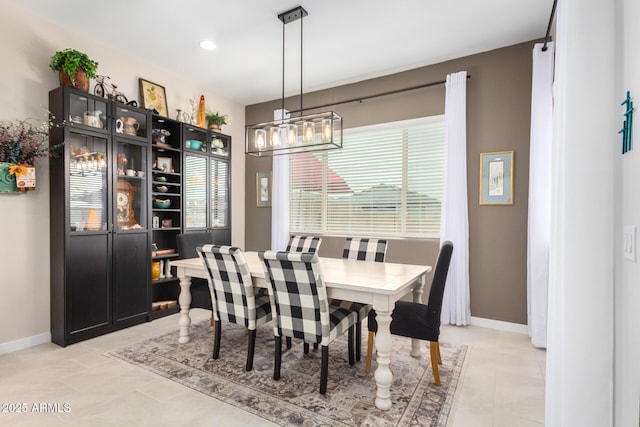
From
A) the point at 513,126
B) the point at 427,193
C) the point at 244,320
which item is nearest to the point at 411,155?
the point at 427,193

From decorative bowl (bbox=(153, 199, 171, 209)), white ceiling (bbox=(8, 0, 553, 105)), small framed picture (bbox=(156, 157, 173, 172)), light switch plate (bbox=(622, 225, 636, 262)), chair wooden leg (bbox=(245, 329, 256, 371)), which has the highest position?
white ceiling (bbox=(8, 0, 553, 105))

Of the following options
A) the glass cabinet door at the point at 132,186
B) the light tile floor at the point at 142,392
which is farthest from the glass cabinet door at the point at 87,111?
the light tile floor at the point at 142,392

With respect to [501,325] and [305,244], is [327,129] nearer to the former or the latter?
[305,244]

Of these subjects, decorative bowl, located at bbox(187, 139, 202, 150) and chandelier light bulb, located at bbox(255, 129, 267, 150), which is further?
decorative bowl, located at bbox(187, 139, 202, 150)

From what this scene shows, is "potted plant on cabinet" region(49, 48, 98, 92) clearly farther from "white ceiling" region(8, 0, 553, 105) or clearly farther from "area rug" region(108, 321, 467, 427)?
"area rug" region(108, 321, 467, 427)

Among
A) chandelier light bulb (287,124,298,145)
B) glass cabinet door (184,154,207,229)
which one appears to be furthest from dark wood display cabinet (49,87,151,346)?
chandelier light bulb (287,124,298,145)

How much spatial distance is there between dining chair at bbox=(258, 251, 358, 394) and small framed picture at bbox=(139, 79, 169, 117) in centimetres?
280

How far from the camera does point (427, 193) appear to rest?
389cm

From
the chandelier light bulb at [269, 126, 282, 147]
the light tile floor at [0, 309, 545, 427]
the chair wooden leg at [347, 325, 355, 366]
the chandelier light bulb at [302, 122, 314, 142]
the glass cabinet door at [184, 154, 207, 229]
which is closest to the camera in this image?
the light tile floor at [0, 309, 545, 427]

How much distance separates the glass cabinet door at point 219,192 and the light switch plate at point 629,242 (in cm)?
420

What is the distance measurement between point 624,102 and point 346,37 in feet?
8.72

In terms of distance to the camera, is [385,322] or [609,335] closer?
[609,335]

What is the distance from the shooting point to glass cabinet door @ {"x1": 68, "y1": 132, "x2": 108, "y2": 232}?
9.86 feet

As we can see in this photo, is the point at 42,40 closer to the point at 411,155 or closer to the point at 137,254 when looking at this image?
the point at 137,254
